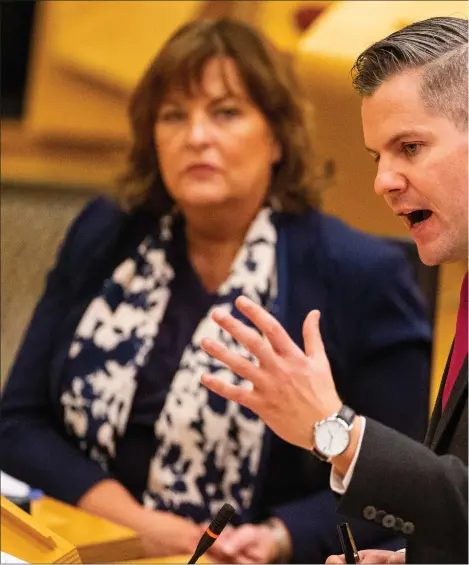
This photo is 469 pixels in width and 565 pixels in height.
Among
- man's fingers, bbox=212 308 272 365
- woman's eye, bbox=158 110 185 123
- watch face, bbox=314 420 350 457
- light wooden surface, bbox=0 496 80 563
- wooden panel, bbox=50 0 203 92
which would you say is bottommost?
light wooden surface, bbox=0 496 80 563

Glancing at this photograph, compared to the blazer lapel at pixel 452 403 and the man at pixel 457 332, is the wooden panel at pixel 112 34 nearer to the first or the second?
the man at pixel 457 332

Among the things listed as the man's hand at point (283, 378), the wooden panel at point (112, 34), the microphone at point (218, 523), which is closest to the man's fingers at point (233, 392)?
the man's hand at point (283, 378)

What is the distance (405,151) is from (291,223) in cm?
88

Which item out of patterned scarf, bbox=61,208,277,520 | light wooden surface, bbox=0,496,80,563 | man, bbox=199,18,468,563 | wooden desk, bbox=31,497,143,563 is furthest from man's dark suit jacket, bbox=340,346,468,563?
patterned scarf, bbox=61,208,277,520

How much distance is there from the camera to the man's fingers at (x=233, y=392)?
0.99 meters

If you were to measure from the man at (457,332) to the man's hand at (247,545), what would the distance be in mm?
481

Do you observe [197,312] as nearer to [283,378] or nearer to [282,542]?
[282,542]

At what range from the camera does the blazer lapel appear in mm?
797

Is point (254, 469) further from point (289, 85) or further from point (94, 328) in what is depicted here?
point (289, 85)

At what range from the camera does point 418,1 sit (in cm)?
148

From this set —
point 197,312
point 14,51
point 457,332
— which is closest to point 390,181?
point 457,332

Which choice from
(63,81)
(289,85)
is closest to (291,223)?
(289,85)

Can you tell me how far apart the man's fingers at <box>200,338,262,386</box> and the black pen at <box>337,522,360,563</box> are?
161 millimetres

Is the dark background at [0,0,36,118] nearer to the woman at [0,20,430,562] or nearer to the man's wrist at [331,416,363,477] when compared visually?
the woman at [0,20,430,562]
